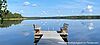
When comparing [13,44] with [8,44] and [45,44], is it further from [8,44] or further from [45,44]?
[45,44]

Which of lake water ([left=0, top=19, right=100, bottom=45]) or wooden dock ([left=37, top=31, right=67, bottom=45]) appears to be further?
lake water ([left=0, top=19, right=100, bottom=45])

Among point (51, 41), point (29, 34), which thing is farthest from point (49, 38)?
point (29, 34)

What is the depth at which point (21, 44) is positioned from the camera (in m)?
31.7

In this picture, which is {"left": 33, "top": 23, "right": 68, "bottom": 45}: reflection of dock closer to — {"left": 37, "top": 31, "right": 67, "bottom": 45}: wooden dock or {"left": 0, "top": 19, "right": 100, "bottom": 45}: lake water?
{"left": 37, "top": 31, "right": 67, "bottom": 45}: wooden dock

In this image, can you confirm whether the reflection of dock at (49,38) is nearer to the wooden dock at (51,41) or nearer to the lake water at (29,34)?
the wooden dock at (51,41)

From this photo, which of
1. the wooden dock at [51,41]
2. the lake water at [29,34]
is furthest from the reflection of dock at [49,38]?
the lake water at [29,34]

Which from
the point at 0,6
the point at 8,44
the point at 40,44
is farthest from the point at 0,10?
the point at 40,44

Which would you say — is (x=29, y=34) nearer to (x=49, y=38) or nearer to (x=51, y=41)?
(x=49, y=38)

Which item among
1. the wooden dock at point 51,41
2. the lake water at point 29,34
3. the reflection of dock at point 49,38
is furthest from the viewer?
the lake water at point 29,34

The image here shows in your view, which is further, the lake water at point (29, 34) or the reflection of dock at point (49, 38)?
the lake water at point (29, 34)

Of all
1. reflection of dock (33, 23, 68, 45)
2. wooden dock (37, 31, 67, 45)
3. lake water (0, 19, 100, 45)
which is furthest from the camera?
lake water (0, 19, 100, 45)

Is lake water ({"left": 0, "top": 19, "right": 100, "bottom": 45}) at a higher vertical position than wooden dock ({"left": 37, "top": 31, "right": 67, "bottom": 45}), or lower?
lower

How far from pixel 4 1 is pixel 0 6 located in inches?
84.0

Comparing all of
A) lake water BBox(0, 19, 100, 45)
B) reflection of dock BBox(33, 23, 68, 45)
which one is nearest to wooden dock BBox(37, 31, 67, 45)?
reflection of dock BBox(33, 23, 68, 45)
